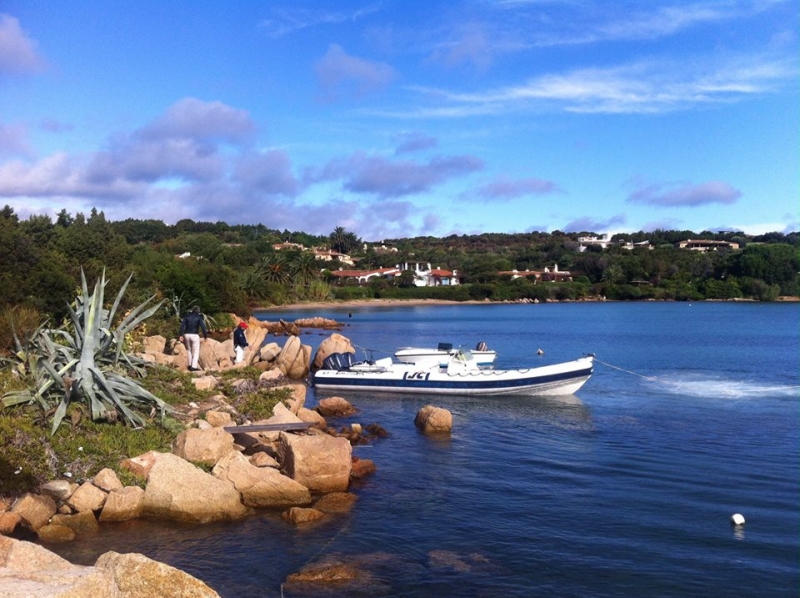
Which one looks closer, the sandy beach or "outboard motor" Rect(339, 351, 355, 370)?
"outboard motor" Rect(339, 351, 355, 370)

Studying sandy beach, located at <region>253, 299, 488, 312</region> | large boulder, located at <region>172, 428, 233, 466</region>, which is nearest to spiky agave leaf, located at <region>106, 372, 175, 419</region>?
large boulder, located at <region>172, 428, 233, 466</region>

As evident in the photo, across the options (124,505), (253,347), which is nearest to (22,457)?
(124,505)

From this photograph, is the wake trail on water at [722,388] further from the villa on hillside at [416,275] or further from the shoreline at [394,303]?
the villa on hillside at [416,275]

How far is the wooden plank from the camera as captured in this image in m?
13.9

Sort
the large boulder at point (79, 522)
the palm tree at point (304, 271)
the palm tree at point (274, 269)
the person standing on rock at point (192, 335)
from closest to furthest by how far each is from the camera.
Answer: the large boulder at point (79, 522) → the person standing on rock at point (192, 335) → the palm tree at point (274, 269) → the palm tree at point (304, 271)

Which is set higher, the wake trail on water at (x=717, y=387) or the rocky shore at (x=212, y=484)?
the rocky shore at (x=212, y=484)

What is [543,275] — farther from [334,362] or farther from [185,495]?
[185,495]

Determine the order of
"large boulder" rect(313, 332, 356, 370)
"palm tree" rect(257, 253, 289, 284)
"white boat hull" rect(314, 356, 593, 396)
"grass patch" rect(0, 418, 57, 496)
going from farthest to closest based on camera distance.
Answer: "palm tree" rect(257, 253, 289, 284) → "large boulder" rect(313, 332, 356, 370) → "white boat hull" rect(314, 356, 593, 396) → "grass patch" rect(0, 418, 57, 496)

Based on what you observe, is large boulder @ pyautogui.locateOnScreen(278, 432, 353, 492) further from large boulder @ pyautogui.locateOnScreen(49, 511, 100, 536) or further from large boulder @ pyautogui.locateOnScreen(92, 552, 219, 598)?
large boulder @ pyautogui.locateOnScreen(92, 552, 219, 598)

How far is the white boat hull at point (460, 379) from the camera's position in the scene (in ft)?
78.1

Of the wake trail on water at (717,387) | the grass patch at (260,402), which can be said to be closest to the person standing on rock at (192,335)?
the grass patch at (260,402)

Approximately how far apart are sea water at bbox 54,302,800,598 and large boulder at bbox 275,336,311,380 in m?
4.99

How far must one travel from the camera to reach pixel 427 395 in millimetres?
24750

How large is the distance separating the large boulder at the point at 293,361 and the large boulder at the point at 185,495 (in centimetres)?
1744
